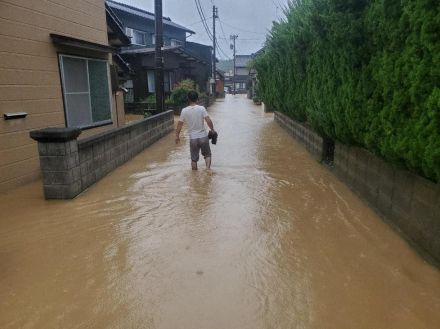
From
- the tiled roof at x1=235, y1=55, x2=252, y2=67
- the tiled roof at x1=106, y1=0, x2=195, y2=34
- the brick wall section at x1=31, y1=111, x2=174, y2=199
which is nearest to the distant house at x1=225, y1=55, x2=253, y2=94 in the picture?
the tiled roof at x1=235, y1=55, x2=252, y2=67

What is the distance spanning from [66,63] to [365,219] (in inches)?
266

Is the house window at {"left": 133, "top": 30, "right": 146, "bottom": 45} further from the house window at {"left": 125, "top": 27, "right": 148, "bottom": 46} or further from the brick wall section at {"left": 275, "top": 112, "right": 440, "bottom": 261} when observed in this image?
the brick wall section at {"left": 275, "top": 112, "right": 440, "bottom": 261}

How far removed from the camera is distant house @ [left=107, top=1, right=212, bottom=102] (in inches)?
892

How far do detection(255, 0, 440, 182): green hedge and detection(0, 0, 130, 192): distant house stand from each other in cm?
509

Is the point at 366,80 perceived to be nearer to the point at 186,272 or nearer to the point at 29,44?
the point at 186,272

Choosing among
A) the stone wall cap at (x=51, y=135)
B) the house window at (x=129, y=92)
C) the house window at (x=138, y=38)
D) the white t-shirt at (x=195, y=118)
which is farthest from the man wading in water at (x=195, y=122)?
the house window at (x=138, y=38)

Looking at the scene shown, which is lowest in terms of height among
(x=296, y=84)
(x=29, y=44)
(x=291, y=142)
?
(x=291, y=142)

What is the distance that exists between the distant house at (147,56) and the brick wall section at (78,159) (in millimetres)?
13364

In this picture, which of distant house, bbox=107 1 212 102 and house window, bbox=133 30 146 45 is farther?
house window, bbox=133 30 146 45

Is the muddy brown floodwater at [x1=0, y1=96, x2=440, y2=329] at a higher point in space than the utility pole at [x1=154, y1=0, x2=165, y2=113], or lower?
lower

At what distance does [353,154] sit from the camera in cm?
613

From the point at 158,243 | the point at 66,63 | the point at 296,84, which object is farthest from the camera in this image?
the point at 296,84

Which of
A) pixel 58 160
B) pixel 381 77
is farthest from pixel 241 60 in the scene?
pixel 381 77

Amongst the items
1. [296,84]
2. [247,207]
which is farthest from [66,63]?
[296,84]
